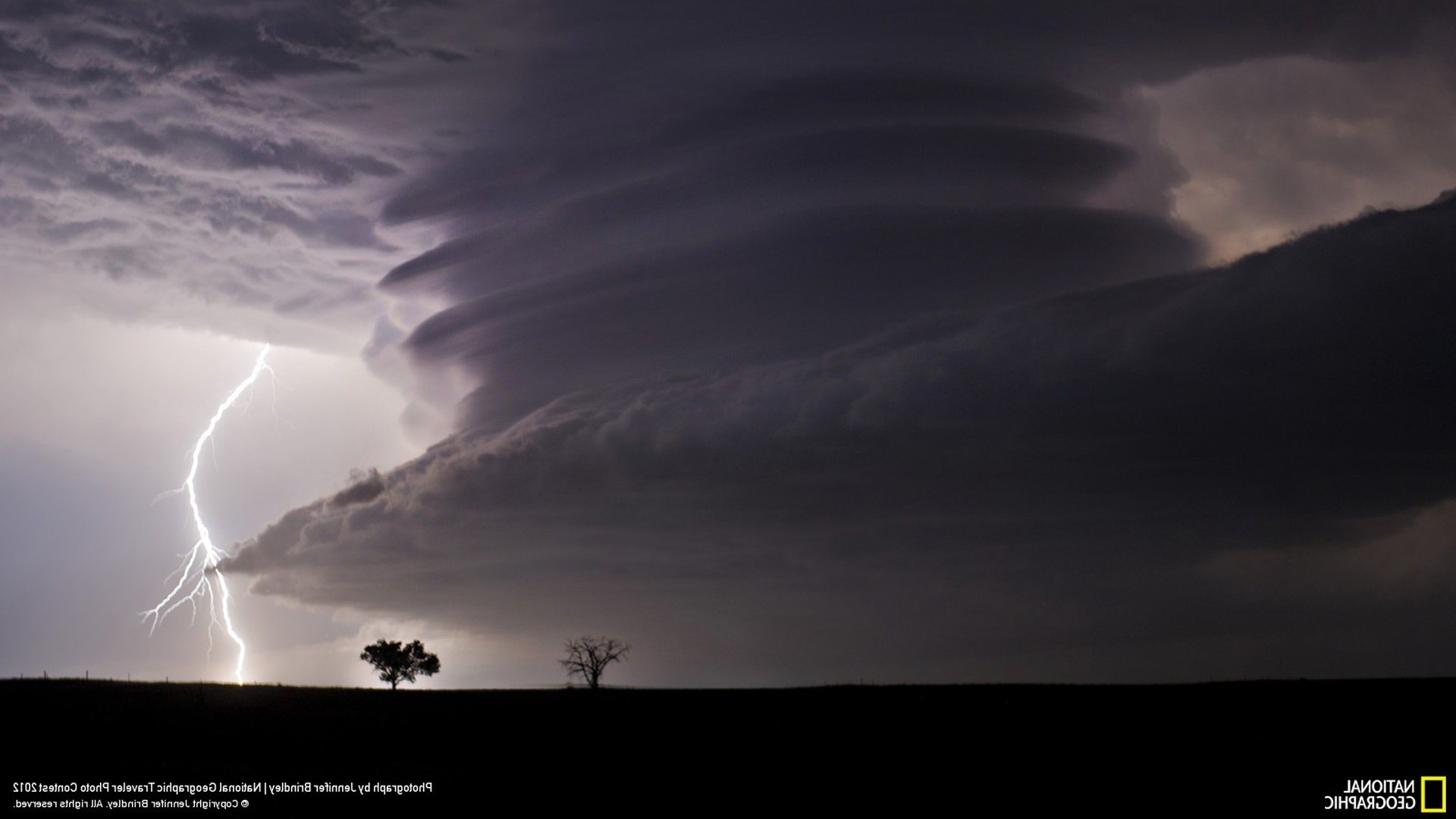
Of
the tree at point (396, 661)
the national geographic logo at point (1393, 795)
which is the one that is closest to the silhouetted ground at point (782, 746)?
the national geographic logo at point (1393, 795)

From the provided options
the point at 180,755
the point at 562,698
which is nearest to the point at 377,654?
the point at 562,698

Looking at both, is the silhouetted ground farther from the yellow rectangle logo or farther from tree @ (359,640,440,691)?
tree @ (359,640,440,691)

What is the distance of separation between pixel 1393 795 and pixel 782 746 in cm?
2334

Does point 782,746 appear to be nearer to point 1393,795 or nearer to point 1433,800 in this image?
point 1393,795

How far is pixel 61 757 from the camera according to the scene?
4409 centimetres

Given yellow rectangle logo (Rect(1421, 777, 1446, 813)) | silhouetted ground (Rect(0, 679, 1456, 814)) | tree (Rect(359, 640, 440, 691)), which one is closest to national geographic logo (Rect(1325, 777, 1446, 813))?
yellow rectangle logo (Rect(1421, 777, 1446, 813))

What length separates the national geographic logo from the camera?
39156 mm

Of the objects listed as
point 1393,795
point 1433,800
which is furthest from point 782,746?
point 1433,800

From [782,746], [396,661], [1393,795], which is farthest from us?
[396,661]

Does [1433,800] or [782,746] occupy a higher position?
[782,746]

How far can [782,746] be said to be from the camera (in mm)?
49219

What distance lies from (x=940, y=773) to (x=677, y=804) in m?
11.1

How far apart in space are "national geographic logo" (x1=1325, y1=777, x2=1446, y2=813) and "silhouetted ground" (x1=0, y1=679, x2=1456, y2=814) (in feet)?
1.97

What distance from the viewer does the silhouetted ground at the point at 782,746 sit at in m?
41.0
